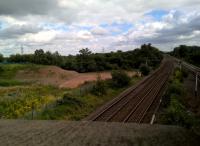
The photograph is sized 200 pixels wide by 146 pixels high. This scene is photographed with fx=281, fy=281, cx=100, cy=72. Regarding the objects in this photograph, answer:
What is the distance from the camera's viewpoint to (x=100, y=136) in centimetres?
1138

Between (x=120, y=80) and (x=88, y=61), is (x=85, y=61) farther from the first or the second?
(x=120, y=80)

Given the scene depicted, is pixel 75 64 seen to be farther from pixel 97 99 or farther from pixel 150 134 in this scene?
pixel 150 134

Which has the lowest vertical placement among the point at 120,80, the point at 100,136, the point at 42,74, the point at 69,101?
the point at 42,74

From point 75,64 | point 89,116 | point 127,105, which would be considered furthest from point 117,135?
point 75,64

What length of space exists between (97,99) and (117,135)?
28.8 metres

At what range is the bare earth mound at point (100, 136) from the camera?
10195 mm

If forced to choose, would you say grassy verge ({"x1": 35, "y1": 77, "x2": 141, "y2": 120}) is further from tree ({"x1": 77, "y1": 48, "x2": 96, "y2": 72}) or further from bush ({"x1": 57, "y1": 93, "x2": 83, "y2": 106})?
tree ({"x1": 77, "y1": 48, "x2": 96, "y2": 72})

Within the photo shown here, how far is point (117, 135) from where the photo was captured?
449 inches

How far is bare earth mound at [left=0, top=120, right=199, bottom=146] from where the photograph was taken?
→ 10.2m

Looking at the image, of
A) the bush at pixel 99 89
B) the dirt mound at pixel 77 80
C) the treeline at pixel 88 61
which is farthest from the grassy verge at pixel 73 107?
the treeline at pixel 88 61

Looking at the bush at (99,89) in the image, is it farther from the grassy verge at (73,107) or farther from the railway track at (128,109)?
the railway track at (128,109)

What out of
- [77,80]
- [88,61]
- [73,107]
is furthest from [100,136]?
[88,61]

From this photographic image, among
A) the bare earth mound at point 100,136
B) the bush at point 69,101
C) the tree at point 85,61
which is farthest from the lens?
the tree at point 85,61

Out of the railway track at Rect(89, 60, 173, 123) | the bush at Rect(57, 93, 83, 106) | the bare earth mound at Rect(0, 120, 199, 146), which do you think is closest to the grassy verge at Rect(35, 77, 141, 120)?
the bush at Rect(57, 93, 83, 106)
